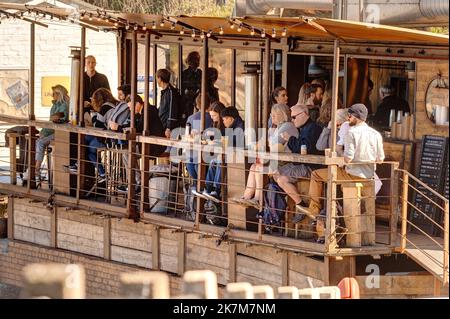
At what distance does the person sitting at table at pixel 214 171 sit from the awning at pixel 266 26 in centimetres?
84

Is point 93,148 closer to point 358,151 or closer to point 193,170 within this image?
point 193,170

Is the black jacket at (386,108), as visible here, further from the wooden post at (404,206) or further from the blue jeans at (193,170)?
the blue jeans at (193,170)

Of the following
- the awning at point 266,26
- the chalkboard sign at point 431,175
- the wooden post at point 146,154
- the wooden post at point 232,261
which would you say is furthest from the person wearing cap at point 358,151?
the wooden post at point 146,154

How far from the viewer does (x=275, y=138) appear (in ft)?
56.0

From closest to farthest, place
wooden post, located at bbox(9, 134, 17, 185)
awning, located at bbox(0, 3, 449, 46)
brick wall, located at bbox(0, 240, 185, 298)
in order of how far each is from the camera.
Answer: awning, located at bbox(0, 3, 449, 46) → brick wall, located at bbox(0, 240, 185, 298) → wooden post, located at bbox(9, 134, 17, 185)

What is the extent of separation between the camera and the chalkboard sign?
17734mm

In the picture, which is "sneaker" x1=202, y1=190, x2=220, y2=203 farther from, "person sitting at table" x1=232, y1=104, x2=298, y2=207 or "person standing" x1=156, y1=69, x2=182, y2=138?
"person standing" x1=156, y1=69, x2=182, y2=138

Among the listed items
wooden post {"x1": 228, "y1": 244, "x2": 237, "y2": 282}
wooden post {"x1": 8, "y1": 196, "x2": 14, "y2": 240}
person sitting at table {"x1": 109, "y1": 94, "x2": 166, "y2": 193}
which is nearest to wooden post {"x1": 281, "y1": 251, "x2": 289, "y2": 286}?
wooden post {"x1": 228, "y1": 244, "x2": 237, "y2": 282}

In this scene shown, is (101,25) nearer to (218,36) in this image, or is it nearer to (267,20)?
(218,36)

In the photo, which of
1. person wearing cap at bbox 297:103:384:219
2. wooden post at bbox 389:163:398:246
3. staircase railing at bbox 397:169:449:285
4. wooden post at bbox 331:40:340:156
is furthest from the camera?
wooden post at bbox 389:163:398:246

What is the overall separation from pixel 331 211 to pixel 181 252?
2.84 m

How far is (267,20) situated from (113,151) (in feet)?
11.9

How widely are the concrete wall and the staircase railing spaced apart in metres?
16.2
